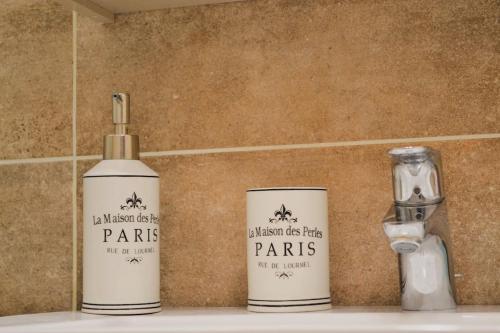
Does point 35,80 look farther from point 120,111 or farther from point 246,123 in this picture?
point 246,123

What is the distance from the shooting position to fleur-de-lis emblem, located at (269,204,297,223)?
718mm

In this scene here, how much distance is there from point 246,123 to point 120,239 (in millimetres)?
209

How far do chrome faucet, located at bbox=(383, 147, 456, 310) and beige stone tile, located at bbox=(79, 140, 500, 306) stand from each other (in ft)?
0.20

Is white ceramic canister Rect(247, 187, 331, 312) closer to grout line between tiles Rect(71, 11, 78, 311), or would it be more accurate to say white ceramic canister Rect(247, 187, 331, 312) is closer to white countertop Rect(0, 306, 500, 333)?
white countertop Rect(0, 306, 500, 333)

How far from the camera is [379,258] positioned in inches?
30.8

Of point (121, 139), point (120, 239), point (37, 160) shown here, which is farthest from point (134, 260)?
point (37, 160)

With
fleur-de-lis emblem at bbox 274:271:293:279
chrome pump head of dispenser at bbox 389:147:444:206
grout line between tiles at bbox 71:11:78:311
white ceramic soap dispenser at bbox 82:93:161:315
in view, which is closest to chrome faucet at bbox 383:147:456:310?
chrome pump head of dispenser at bbox 389:147:444:206

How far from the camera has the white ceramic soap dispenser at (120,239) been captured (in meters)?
0.73

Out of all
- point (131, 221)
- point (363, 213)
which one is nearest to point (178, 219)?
point (131, 221)

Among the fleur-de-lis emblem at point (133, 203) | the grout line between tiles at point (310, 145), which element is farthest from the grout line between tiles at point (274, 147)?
the fleur-de-lis emblem at point (133, 203)

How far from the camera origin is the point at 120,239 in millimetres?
737

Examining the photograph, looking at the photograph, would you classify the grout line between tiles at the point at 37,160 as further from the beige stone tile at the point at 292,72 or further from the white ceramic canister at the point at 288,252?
the white ceramic canister at the point at 288,252

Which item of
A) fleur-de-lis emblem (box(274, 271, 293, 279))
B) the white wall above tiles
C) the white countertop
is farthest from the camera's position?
the white wall above tiles

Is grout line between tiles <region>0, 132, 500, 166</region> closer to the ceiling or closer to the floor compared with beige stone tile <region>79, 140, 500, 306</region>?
closer to the ceiling
